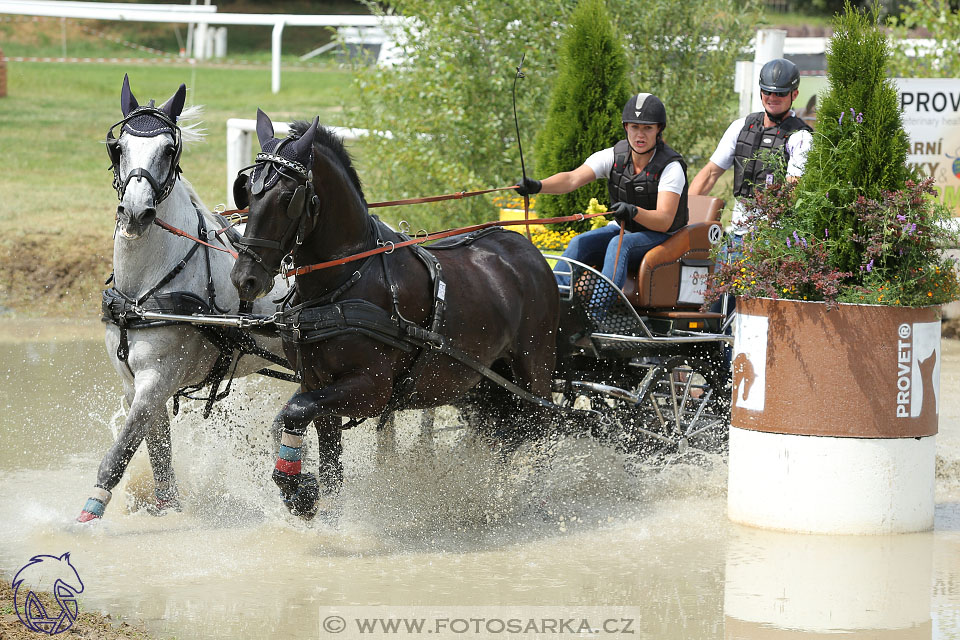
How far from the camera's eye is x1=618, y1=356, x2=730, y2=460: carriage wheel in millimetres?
6902

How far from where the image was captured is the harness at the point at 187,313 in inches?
225

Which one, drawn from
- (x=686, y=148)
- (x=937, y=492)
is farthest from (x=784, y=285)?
(x=686, y=148)

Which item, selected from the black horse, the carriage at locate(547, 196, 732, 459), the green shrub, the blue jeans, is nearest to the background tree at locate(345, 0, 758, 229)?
the blue jeans

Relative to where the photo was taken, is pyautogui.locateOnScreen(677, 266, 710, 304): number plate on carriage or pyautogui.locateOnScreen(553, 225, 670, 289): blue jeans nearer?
pyautogui.locateOnScreen(553, 225, 670, 289): blue jeans

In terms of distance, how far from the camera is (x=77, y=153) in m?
18.4

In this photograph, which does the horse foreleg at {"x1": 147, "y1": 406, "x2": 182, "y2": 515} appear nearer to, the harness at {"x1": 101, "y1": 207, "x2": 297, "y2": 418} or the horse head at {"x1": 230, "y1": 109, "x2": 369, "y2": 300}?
the harness at {"x1": 101, "y1": 207, "x2": 297, "y2": 418}

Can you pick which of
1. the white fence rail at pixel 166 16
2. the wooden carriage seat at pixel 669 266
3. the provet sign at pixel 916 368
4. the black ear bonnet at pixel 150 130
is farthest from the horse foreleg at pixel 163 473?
the white fence rail at pixel 166 16

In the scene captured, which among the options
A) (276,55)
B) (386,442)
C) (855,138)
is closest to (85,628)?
(386,442)

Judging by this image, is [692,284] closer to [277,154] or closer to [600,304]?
[600,304]

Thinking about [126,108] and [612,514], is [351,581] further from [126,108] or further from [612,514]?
[126,108]

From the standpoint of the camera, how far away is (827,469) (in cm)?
591

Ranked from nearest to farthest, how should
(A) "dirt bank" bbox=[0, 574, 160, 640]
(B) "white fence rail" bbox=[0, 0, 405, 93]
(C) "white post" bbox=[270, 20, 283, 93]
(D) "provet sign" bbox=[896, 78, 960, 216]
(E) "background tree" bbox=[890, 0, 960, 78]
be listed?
(A) "dirt bank" bbox=[0, 574, 160, 640] → (D) "provet sign" bbox=[896, 78, 960, 216] → (E) "background tree" bbox=[890, 0, 960, 78] → (B) "white fence rail" bbox=[0, 0, 405, 93] → (C) "white post" bbox=[270, 20, 283, 93]

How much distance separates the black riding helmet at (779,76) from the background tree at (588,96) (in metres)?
2.93

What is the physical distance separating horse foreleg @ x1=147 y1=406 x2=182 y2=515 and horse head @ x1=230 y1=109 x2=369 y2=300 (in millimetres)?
1244
